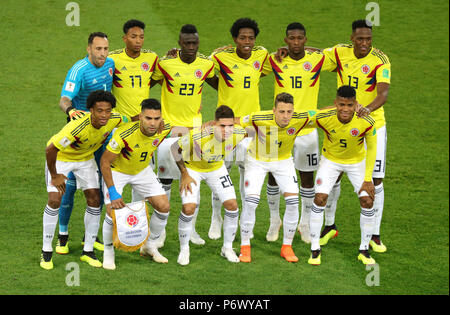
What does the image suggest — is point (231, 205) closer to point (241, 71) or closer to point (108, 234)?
point (108, 234)

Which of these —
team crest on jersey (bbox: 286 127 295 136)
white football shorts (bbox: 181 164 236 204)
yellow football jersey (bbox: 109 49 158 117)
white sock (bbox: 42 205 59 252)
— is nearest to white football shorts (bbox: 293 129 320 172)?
team crest on jersey (bbox: 286 127 295 136)

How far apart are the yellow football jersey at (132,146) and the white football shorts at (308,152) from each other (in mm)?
1822

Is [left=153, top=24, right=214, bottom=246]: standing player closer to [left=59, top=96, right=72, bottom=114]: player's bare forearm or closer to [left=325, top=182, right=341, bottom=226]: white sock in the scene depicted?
[left=59, top=96, right=72, bottom=114]: player's bare forearm

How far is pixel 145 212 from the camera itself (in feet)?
29.0

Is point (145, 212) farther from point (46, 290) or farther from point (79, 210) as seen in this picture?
point (79, 210)

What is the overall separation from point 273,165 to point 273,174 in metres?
0.12

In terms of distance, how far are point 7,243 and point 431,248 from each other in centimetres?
525

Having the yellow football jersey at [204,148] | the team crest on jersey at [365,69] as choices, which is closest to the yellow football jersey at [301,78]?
the team crest on jersey at [365,69]

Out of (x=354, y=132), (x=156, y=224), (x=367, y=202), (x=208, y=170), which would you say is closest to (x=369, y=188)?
(x=367, y=202)

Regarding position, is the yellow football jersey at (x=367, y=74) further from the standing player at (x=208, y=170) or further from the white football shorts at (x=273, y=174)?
the standing player at (x=208, y=170)

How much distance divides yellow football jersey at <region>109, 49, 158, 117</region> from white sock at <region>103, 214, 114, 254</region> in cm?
156

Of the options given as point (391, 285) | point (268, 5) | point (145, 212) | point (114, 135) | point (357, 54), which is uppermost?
point (268, 5)

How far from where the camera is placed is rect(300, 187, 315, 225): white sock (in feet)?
32.9

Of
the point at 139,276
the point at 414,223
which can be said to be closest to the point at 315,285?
the point at 139,276
